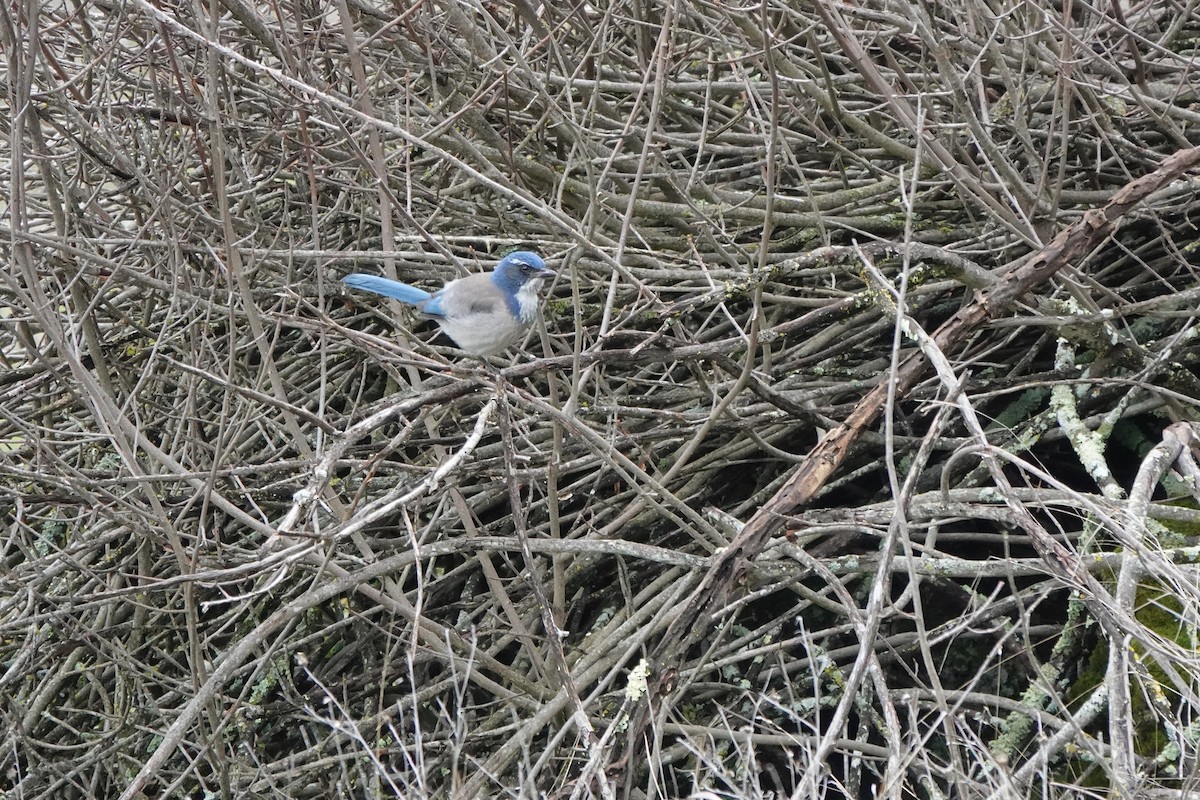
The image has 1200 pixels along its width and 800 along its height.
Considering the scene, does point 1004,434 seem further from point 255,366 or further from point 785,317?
point 255,366

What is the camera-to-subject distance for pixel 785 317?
545 cm

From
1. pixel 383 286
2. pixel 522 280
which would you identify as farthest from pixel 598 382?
pixel 383 286

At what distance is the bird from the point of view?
4496mm

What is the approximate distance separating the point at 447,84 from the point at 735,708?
311 centimetres

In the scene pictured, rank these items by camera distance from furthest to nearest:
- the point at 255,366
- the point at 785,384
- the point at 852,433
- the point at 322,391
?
the point at 255,366 → the point at 785,384 → the point at 322,391 → the point at 852,433

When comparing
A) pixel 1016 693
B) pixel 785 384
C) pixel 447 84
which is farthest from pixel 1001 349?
pixel 447 84

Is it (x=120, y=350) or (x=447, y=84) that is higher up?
(x=447, y=84)

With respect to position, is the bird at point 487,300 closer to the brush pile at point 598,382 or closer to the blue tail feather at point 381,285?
the blue tail feather at point 381,285

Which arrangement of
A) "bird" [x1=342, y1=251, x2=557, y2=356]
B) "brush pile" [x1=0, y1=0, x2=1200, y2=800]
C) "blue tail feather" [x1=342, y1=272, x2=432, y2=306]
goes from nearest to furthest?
"brush pile" [x1=0, y1=0, x2=1200, y2=800] → "blue tail feather" [x1=342, y1=272, x2=432, y2=306] → "bird" [x1=342, y1=251, x2=557, y2=356]

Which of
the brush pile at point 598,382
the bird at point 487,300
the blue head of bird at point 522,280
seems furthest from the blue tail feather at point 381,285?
the blue head of bird at point 522,280

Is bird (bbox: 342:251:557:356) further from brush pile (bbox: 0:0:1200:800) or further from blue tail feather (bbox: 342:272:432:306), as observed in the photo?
brush pile (bbox: 0:0:1200:800)

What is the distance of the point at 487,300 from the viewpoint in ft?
14.9

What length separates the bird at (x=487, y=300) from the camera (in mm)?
4496

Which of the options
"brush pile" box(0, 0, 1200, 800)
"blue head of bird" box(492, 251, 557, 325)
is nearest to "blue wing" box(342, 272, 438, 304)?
"brush pile" box(0, 0, 1200, 800)
